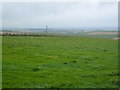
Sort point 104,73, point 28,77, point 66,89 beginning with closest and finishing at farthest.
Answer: point 66,89, point 28,77, point 104,73

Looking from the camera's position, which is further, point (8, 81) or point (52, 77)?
point (52, 77)

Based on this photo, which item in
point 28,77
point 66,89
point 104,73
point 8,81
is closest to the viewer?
point 66,89

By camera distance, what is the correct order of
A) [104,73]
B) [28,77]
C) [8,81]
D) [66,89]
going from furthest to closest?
[104,73], [28,77], [8,81], [66,89]

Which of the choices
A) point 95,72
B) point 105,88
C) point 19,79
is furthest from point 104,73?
point 19,79

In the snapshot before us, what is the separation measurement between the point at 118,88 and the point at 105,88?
32.0 inches

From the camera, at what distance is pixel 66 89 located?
12.5 meters

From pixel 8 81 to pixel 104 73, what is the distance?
8.14m

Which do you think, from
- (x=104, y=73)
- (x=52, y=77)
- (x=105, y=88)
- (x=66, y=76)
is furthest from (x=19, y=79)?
(x=104, y=73)

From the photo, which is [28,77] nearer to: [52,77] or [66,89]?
[52,77]

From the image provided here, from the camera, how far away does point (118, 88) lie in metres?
12.9

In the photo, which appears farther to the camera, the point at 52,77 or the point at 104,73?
the point at 104,73

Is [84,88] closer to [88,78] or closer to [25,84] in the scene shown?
[88,78]

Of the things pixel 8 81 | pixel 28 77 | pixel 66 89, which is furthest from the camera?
pixel 28 77

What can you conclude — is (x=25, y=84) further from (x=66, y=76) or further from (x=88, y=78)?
(x=88, y=78)
